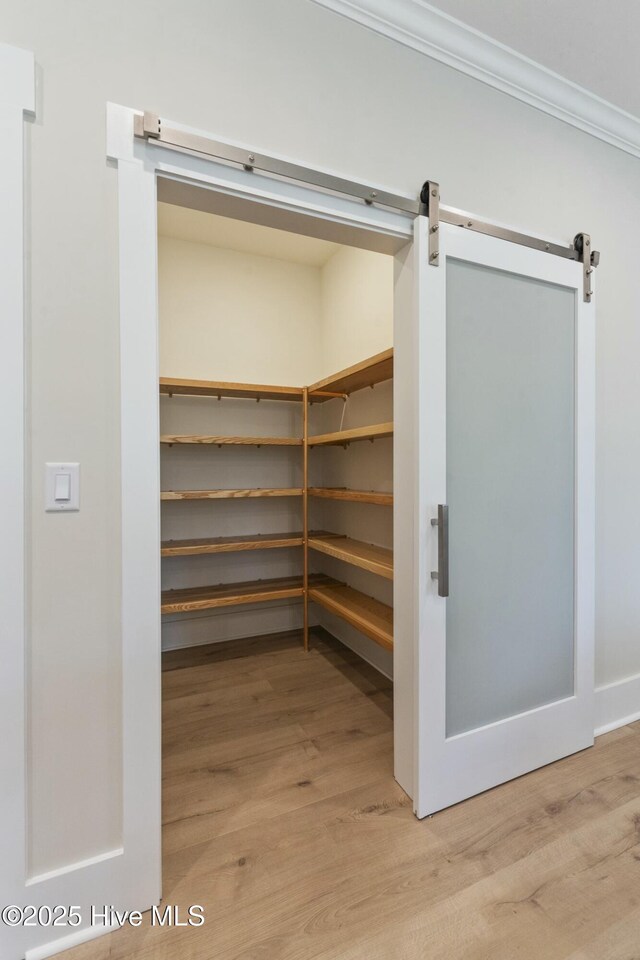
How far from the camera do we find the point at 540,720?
168cm

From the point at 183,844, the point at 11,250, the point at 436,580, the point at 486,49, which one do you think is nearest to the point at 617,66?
the point at 486,49

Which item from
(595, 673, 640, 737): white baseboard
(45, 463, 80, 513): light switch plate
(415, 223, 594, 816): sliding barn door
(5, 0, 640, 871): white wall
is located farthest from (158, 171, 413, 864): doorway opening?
(45, 463, 80, 513): light switch plate

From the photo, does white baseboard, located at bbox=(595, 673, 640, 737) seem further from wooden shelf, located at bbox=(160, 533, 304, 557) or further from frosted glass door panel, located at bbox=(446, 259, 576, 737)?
wooden shelf, located at bbox=(160, 533, 304, 557)

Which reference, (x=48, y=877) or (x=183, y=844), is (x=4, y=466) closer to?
(x=48, y=877)

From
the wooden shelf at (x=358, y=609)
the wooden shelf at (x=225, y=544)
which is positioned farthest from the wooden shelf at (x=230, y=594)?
the wooden shelf at (x=225, y=544)

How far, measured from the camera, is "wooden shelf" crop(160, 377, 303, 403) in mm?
2561

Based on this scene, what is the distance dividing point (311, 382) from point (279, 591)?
1.64 m

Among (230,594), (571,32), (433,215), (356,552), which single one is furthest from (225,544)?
(571,32)

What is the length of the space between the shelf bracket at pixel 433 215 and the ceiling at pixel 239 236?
50.9 inches

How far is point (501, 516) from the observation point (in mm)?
1585

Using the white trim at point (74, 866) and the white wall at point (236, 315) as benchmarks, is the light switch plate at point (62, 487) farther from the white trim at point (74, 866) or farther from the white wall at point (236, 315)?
the white wall at point (236, 315)

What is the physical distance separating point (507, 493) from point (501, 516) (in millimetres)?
92

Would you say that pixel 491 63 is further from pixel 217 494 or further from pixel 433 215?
pixel 217 494

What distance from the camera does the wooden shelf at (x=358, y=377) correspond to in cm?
201
